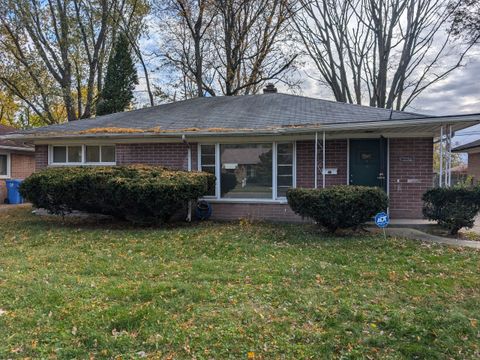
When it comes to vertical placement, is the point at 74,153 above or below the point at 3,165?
above

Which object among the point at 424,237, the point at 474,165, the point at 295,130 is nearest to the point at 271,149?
the point at 295,130

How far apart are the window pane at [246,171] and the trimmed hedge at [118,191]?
1.27 m

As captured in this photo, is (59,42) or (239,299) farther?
(59,42)

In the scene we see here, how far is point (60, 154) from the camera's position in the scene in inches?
476

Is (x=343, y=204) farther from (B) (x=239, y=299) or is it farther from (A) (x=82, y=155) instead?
(A) (x=82, y=155)

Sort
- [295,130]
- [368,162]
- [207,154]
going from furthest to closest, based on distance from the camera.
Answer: [207,154]
[368,162]
[295,130]

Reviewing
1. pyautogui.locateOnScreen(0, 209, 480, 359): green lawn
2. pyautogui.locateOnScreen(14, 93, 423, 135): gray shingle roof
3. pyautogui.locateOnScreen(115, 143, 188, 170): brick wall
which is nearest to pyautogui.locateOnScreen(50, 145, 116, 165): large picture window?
pyautogui.locateOnScreen(115, 143, 188, 170): brick wall

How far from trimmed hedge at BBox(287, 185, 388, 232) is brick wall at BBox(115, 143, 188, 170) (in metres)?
4.40

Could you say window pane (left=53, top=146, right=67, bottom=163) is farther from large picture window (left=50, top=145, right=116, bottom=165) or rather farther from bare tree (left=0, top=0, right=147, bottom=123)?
bare tree (left=0, top=0, right=147, bottom=123)

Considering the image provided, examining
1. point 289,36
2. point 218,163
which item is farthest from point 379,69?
point 218,163

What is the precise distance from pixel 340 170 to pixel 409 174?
1.77 meters

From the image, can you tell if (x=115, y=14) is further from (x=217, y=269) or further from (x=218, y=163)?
(x=217, y=269)

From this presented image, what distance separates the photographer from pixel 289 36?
22219mm

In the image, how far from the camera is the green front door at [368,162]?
32.6 ft
